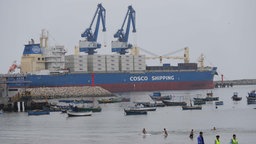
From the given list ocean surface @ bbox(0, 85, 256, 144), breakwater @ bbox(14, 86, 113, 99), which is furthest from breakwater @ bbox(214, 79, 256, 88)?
ocean surface @ bbox(0, 85, 256, 144)

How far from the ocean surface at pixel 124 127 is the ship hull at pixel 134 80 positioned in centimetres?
3553

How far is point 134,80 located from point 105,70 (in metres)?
5.23

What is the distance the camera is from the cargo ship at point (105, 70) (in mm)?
105250

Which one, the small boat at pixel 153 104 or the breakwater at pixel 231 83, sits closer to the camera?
the small boat at pixel 153 104

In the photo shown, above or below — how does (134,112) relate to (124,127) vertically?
above

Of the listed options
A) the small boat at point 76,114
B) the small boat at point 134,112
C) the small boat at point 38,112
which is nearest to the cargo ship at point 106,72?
the small boat at point 38,112

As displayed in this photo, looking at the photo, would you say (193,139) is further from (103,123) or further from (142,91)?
(142,91)

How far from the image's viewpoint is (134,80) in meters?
114

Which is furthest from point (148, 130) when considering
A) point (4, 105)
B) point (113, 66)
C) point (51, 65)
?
point (113, 66)

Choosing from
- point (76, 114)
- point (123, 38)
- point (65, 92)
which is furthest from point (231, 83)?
point (76, 114)

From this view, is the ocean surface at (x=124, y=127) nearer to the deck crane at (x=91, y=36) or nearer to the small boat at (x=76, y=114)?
the small boat at (x=76, y=114)

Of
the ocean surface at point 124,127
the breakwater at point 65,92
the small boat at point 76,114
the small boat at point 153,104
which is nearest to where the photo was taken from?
the ocean surface at point 124,127

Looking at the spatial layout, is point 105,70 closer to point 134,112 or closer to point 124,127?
point 134,112

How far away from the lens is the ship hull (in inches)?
4075
